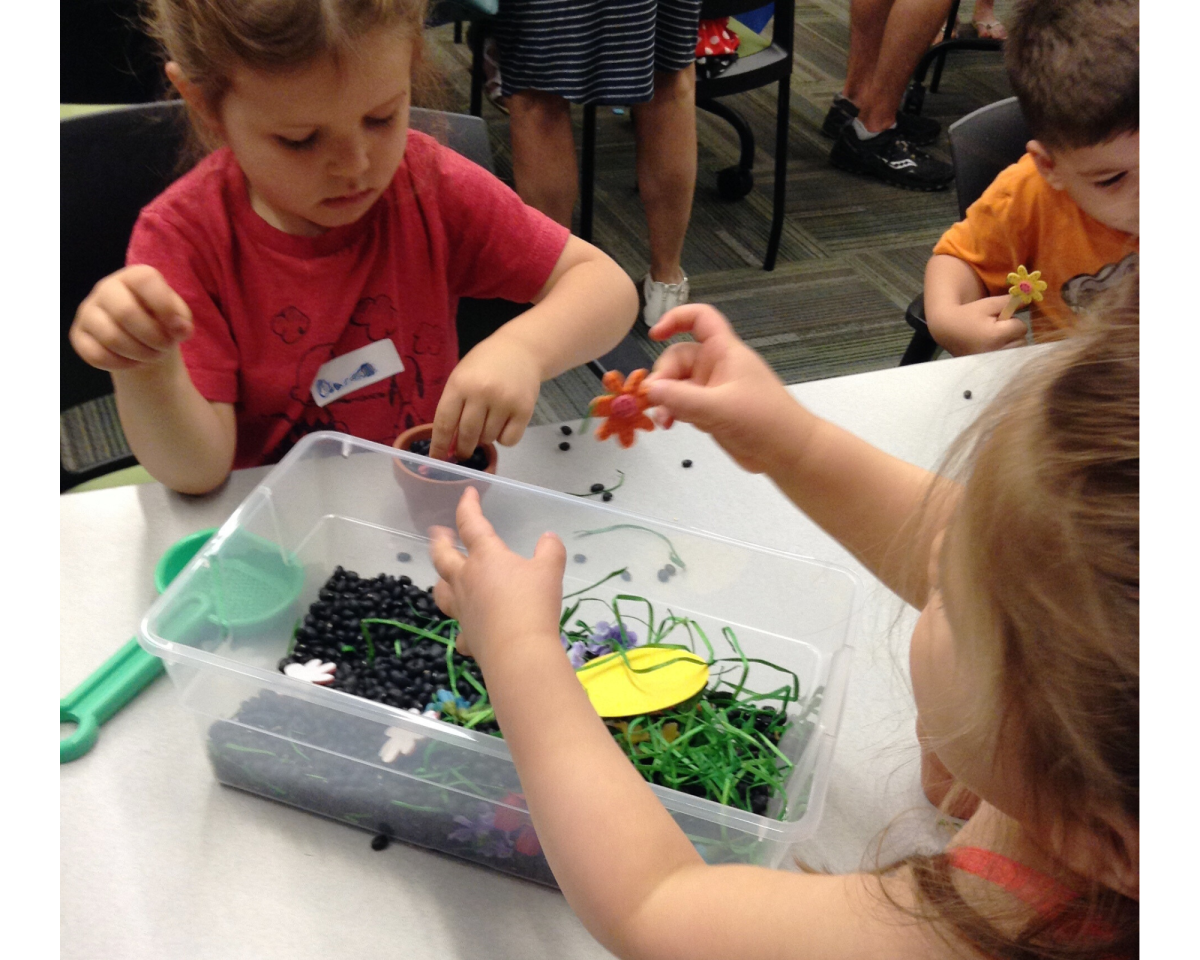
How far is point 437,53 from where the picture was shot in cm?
118

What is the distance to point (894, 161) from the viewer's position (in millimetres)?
3178

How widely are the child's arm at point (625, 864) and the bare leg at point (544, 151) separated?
5.74 feet

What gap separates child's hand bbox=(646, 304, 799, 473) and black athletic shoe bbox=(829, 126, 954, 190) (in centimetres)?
260

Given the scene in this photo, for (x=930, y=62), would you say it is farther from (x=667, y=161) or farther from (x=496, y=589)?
(x=496, y=589)

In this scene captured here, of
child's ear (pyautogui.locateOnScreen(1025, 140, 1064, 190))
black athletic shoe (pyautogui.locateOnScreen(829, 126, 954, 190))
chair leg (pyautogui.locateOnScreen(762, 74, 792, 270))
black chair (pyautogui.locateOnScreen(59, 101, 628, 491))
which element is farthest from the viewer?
black athletic shoe (pyautogui.locateOnScreen(829, 126, 954, 190))

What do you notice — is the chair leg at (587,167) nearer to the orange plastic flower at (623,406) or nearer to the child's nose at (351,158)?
the child's nose at (351,158)

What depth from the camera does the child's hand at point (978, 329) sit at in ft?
4.40

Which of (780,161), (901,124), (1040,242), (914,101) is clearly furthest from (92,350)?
(914,101)

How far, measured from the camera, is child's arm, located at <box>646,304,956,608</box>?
0.80 meters

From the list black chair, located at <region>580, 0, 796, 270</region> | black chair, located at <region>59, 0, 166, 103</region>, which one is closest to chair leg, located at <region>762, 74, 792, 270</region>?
black chair, located at <region>580, 0, 796, 270</region>

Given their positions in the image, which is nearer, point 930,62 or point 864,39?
point 864,39

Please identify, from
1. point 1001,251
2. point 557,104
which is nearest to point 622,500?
point 1001,251

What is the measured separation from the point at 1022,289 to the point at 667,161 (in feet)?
4.05

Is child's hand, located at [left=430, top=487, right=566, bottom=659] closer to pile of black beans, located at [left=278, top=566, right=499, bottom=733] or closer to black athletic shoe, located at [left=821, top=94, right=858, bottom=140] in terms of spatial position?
pile of black beans, located at [left=278, top=566, right=499, bottom=733]
